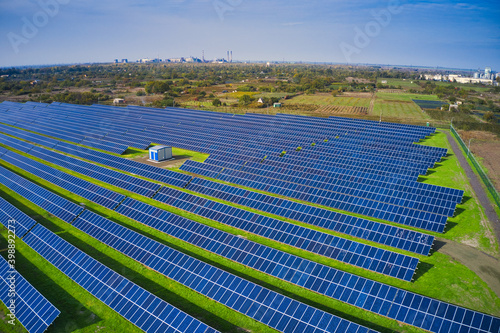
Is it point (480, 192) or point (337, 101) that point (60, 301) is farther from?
point (337, 101)

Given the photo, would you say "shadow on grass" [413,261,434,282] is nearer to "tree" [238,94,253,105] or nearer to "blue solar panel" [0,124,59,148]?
"blue solar panel" [0,124,59,148]

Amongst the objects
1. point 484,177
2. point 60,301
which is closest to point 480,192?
point 484,177

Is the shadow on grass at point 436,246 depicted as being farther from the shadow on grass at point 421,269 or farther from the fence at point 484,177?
the fence at point 484,177

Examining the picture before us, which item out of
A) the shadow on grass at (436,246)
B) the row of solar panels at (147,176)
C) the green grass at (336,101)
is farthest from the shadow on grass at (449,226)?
the green grass at (336,101)

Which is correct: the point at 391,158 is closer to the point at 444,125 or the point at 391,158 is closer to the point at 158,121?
the point at 444,125

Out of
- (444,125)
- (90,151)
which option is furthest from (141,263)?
(444,125)
